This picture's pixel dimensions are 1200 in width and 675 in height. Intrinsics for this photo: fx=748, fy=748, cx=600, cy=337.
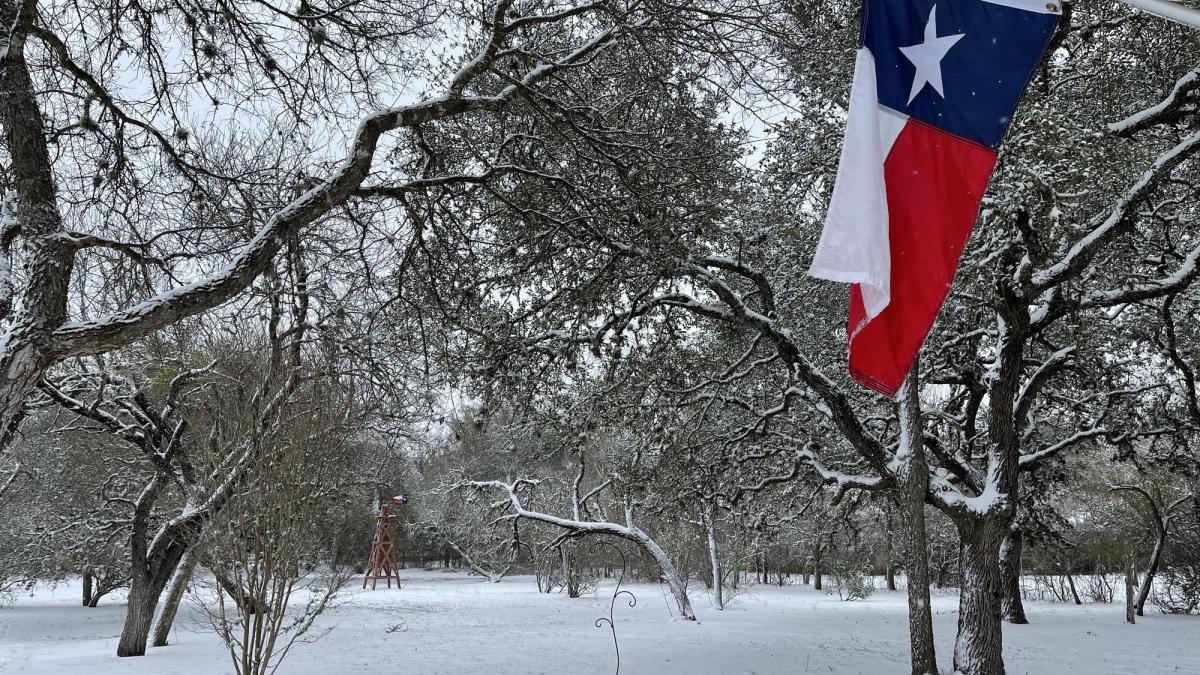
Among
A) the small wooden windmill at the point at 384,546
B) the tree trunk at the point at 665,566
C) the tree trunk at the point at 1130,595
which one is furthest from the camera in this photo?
the small wooden windmill at the point at 384,546

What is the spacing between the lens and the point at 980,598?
29.6ft

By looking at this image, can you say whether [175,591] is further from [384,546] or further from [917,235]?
[384,546]

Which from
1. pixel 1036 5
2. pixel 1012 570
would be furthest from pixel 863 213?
pixel 1012 570

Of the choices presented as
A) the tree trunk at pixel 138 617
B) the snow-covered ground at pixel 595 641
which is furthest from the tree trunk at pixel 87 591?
the tree trunk at pixel 138 617

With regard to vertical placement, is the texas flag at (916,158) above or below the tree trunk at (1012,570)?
above

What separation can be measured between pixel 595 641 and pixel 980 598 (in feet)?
24.8

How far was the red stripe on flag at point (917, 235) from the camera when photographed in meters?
2.77

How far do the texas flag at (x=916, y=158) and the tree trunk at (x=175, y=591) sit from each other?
38.0 feet

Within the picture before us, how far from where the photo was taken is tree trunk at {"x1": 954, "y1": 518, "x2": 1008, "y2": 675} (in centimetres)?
881

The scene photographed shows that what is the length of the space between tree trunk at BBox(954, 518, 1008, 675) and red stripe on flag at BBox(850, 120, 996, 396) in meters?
7.41

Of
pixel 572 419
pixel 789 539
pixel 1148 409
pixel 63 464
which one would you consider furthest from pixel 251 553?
pixel 789 539

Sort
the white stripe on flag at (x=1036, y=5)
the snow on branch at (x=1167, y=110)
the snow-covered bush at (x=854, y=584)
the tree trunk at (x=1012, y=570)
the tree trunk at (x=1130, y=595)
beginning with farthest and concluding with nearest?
the snow-covered bush at (x=854, y=584)
the tree trunk at (x=1130, y=595)
the tree trunk at (x=1012, y=570)
the snow on branch at (x=1167, y=110)
the white stripe on flag at (x=1036, y=5)

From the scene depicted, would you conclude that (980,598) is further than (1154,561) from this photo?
No

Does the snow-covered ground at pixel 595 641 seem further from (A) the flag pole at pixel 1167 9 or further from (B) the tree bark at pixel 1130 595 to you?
(A) the flag pole at pixel 1167 9
